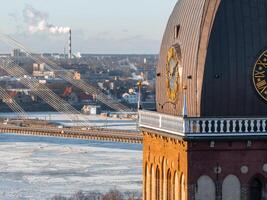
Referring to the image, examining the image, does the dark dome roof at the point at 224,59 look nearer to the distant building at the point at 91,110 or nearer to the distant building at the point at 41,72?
the distant building at the point at 91,110

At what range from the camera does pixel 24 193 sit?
109 feet

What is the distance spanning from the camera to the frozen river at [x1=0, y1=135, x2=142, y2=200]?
→ 34.8 m

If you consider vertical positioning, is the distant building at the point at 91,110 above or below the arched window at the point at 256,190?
above

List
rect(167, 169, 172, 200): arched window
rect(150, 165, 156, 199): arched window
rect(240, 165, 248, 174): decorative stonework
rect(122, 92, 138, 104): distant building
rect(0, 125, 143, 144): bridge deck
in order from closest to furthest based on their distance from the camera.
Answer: rect(240, 165, 248, 174): decorative stonework → rect(167, 169, 172, 200): arched window → rect(150, 165, 156, 199): arched window → rect(0, 125, 143, 144): bridge deck → rect(122, 92, 138, 104): distant building

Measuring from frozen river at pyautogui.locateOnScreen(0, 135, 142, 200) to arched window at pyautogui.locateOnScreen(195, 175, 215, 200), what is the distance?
22648 millimetres

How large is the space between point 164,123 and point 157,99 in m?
0.69

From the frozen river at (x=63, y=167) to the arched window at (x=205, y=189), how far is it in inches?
892

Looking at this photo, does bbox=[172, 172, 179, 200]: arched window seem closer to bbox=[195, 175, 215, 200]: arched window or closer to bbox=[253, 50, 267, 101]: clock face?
bbox=[195, 175, 215, 200]: arched window

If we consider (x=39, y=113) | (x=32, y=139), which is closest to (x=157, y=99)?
(x=32, y=139)

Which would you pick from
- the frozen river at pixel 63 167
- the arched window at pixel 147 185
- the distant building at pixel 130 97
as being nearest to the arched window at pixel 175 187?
the arched window at pixel 147 185

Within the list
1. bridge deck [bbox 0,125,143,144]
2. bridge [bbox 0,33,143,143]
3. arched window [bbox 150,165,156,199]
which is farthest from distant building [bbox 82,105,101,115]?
arched window [bbox 150,165,156,199]

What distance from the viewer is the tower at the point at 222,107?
30.8 ft

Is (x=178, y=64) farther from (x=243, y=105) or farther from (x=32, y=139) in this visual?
(x=32, y=139)

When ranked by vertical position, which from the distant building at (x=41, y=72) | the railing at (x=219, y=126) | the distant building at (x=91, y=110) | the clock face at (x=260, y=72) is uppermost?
the distant building at (x=41, y=72)
